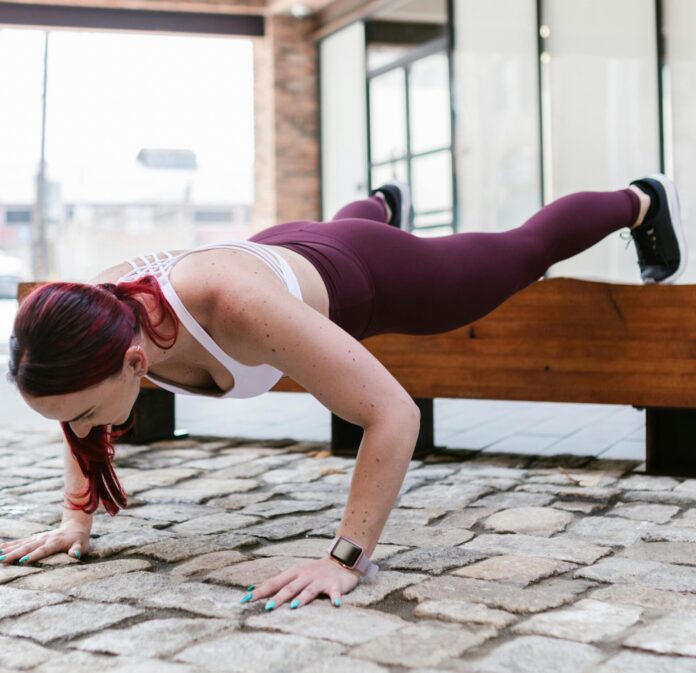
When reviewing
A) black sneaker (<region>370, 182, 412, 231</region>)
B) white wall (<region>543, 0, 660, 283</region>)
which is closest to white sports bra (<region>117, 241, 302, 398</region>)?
black sneaker (<region>370, 182, 412, 231</region>)

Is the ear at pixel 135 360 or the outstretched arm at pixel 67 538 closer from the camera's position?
the ear at pixel 135 360

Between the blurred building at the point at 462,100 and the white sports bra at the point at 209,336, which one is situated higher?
the blurred building at the point at 462,100

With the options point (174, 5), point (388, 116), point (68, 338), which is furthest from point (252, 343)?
point (174, 5)

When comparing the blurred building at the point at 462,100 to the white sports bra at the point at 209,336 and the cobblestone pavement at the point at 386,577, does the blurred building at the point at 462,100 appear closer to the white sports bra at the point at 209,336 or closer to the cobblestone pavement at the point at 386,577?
the cobblestone pavement at the point at 386,577

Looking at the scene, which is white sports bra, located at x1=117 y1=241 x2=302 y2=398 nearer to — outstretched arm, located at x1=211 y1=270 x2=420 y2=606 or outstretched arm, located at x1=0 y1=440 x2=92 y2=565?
outstretched arm, located at x1=211 y1=270 x2=420 y2=606

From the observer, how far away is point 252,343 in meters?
1.60

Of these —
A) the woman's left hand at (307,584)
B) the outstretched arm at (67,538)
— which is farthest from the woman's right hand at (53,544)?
the woman's left hand at (307,584)

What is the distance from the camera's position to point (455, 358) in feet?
9.54

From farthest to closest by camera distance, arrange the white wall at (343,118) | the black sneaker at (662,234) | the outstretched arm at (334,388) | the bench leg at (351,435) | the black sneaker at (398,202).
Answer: the white wall at (343,118)
the bench leg at (351,435)
the black sneaker at (398,202)
the black sneaker at (662,234)
the outstretched arm at (334,388)

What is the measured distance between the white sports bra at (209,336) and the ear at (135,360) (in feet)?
0.39

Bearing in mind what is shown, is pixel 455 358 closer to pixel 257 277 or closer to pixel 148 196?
pixel 257 277

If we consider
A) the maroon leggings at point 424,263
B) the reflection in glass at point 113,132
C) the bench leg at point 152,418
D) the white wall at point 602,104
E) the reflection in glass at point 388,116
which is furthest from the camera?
the reflection in glass at point 113,132

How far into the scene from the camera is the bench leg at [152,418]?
11.4ft

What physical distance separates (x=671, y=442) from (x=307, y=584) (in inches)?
61.0
